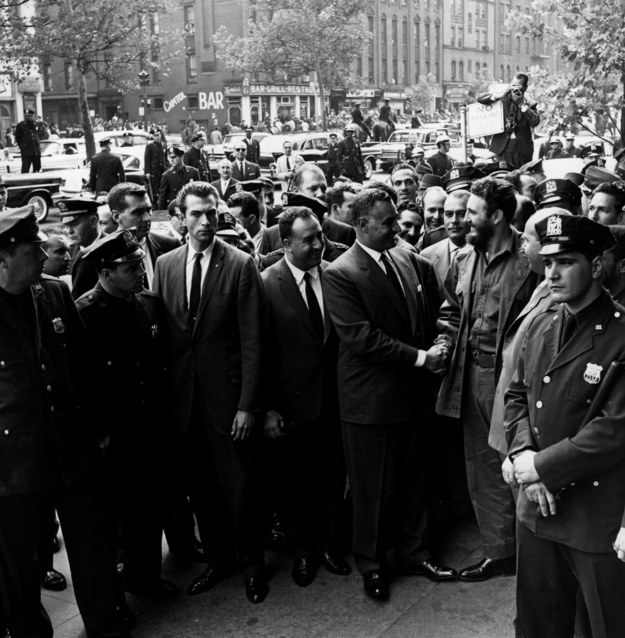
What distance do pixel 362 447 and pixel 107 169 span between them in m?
15.6

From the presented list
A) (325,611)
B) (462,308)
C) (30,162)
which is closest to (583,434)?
(462,308)

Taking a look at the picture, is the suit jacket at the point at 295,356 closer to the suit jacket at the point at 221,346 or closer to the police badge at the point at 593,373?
the suit jacket at the point at 221,346

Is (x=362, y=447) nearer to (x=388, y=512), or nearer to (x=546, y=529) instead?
(x=388, y=512)

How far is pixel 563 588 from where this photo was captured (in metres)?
3.73

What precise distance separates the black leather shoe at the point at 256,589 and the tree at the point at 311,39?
1799 inches

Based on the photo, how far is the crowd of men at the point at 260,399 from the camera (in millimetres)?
4332

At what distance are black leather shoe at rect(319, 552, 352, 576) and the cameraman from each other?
18.4 feet

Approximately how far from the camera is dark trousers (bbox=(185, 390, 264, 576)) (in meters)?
5.20

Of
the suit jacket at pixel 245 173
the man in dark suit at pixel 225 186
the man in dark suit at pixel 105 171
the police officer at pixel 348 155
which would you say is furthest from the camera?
the police officer at pixel 348 155

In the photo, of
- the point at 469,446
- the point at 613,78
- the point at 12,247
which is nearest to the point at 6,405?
the point at 12,247

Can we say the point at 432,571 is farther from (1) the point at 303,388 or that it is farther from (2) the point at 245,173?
(2) the point at 245,173

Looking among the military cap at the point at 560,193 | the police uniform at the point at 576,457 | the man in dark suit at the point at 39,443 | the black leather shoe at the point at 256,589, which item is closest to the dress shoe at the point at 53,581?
the man in dark suit at the point at 39,443

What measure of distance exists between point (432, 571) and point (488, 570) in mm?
333

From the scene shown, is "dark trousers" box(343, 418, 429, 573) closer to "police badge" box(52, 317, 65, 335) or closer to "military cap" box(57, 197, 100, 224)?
"police badge" box(52, 317, 65, 335)
